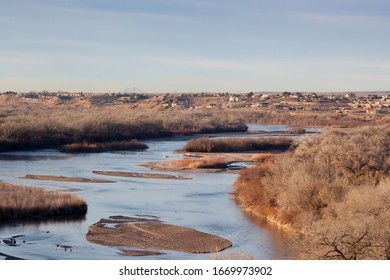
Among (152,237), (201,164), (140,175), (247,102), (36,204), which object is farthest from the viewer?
(247,102)

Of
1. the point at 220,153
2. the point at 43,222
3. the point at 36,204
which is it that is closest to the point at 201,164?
the point at 220,153

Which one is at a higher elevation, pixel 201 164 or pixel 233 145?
pixel 233 145

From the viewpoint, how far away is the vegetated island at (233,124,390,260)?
12.0 meters

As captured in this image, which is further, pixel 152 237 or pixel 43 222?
pixel 43 222

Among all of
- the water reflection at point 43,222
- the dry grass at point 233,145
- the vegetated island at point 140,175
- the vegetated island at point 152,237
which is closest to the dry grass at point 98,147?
the dry grass at point 233,145

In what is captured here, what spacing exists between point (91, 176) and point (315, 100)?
79.7 metres

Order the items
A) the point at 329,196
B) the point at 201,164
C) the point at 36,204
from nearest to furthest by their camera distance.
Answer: the point at 329,196 → the point at 36,204 → the point at 201,164

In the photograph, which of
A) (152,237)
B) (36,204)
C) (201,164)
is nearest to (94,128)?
(201,164)

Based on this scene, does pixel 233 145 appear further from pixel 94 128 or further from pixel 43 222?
pixel 43 222

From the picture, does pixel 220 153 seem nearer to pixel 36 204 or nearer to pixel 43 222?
pixel 36 204

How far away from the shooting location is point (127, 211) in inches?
835

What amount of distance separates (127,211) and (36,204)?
2669 millimetres

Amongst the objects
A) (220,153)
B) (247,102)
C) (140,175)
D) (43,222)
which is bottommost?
(220,153)

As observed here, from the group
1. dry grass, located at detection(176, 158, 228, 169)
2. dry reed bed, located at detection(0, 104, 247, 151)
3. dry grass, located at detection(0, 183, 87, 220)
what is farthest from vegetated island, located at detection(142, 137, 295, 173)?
dry grass, located at detection(0, 183, 87, 220)
